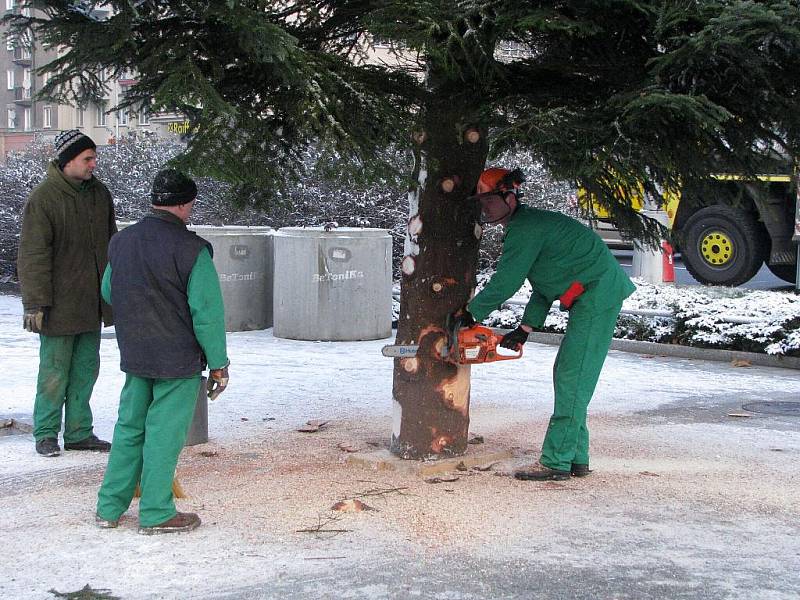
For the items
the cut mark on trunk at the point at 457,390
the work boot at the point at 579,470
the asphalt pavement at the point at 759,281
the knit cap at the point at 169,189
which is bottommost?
the work boot at the point at 579,470

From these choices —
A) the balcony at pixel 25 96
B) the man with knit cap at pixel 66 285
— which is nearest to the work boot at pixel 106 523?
the man with knit cap at pixel 66 285

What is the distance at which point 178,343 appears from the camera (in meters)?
4.49

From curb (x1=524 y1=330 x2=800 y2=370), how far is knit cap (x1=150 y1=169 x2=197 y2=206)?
523 cm

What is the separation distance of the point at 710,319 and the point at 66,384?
19.8 feet

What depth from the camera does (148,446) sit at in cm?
449

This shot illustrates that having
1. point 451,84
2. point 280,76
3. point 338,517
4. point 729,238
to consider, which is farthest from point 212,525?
point 729,238

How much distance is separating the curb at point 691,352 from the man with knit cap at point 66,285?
4.36 metres

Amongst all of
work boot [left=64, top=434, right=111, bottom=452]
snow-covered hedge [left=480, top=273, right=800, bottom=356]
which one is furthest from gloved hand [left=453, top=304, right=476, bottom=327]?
snow-covered hedge [left=480, top=273, right=800, bottom=356]

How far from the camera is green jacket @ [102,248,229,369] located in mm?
4449

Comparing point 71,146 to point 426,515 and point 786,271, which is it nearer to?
point 426,515

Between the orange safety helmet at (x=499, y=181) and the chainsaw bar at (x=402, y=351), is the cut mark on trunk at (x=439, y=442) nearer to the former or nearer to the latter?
the chainsaw bar at (x=402, y=351)

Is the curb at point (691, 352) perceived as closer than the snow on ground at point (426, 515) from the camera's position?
No

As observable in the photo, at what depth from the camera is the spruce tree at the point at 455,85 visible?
157 inches

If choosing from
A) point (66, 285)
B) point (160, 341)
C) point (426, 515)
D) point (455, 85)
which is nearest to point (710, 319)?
point (455, 85)
